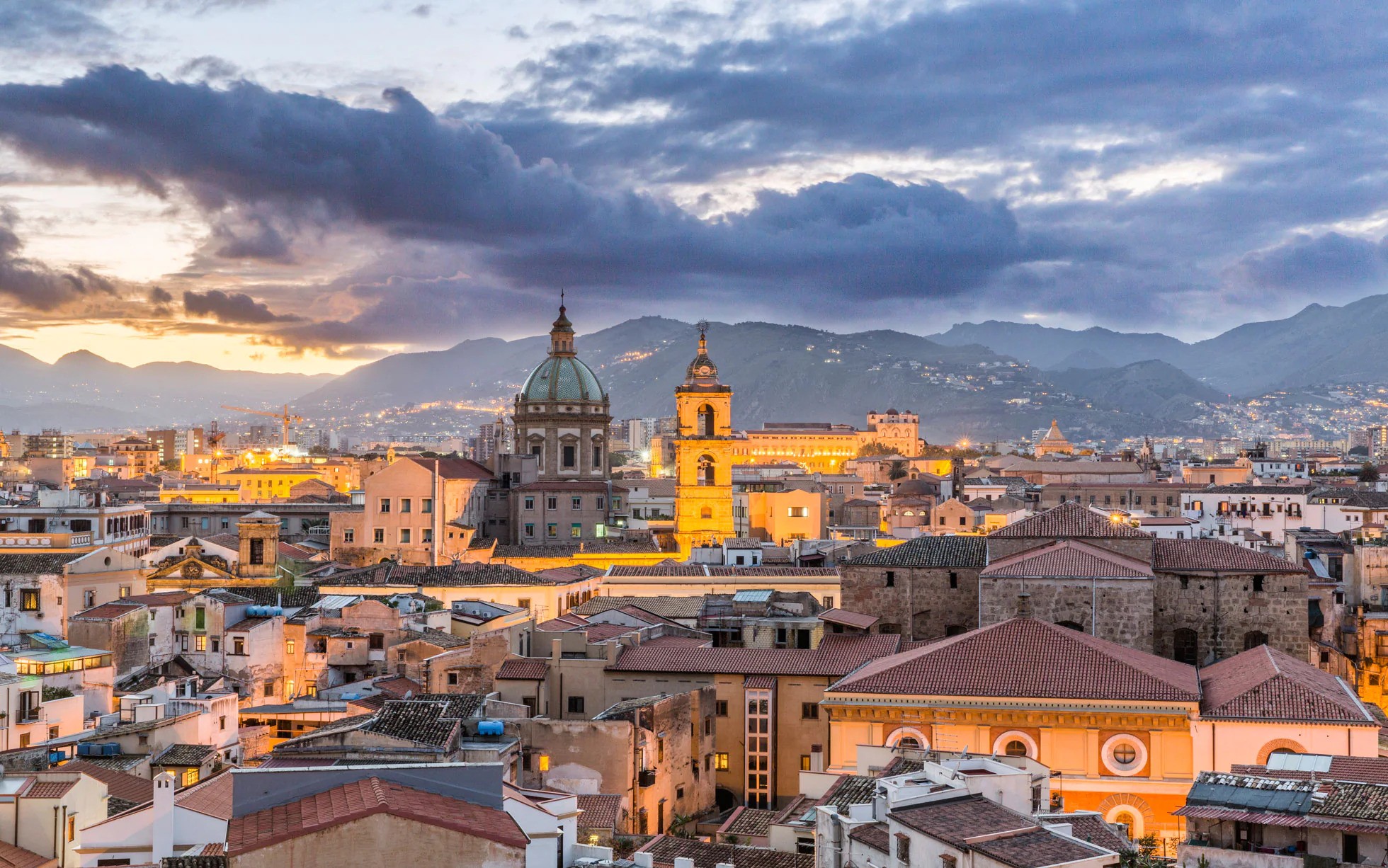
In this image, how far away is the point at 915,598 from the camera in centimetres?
4397

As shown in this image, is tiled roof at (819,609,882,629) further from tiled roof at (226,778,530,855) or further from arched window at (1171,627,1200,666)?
tiled roof at (226,778,530,855)

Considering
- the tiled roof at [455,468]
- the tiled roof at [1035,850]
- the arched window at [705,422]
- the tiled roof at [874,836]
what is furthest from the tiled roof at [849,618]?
the arched window at [705,422]

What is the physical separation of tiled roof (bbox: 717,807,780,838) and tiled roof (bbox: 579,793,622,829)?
7.04 ft

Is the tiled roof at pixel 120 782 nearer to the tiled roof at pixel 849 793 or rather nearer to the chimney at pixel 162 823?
the chimney at pixel 162 823

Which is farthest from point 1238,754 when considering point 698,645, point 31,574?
point 31,574

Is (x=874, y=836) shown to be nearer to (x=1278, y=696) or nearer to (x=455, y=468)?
(x=1278, y=696)

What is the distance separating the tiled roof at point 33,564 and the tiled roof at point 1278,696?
34.4m

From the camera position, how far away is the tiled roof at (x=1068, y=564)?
1554 inches

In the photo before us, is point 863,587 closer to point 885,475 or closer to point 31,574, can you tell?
point 31,574

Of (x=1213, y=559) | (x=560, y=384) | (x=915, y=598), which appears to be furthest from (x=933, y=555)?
(x=560, y=384)

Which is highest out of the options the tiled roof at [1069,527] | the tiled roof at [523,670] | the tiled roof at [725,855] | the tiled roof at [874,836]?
the tiled roof at [1069,527]

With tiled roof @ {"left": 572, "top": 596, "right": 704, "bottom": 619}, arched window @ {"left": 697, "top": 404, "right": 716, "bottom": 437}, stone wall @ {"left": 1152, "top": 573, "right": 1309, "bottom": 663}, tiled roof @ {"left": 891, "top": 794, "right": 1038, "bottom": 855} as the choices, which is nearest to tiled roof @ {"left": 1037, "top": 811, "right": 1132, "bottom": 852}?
tiled roof @ {"left": 891, "top": 794, "right": 1038, "bottom": 855}

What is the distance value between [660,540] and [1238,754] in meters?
44.1

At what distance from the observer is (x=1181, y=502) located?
89.8 metres
